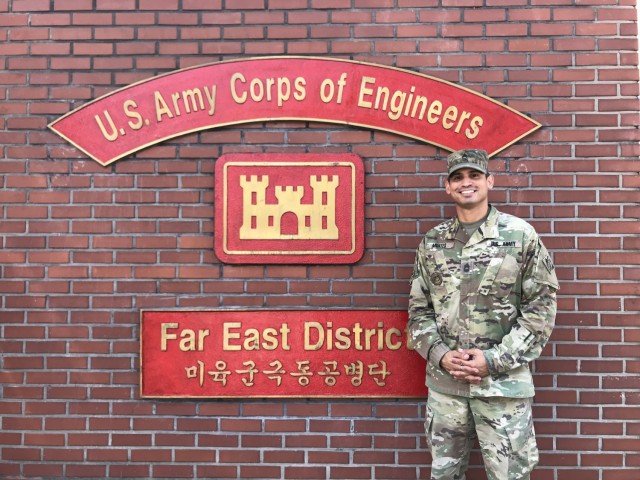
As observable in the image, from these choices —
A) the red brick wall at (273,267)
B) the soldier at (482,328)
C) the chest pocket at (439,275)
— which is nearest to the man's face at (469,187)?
the soldier at (482,328)

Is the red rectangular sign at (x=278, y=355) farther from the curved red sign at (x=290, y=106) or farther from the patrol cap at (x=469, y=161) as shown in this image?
the curved red sign at (x=290, y=106)

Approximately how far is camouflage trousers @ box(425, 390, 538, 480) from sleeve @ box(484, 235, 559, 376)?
0.19m

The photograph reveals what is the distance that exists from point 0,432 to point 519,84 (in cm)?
323

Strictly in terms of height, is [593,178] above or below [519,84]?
below

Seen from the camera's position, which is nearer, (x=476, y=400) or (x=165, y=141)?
(x=476, y=400)

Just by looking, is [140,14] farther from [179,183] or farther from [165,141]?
[179,183]

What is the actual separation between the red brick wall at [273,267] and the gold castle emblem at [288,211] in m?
0.18

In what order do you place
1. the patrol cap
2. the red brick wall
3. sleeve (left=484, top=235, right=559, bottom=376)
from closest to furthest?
sleeve (left=484, top=235, right=559, bottom=376) → the patrol cap → the red brick wall

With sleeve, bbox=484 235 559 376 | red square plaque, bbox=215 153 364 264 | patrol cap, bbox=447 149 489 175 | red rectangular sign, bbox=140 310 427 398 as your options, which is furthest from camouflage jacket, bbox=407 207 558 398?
red square plaque, bbox=215 153 364 264

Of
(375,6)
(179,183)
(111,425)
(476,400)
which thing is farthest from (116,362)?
(375,6)

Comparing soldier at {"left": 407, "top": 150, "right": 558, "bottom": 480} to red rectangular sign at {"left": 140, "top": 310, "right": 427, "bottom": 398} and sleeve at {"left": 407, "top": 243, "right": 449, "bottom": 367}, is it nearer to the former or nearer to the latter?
sleeve at {"left": 407, "top": 243, "right": 449, "bottom": 367}

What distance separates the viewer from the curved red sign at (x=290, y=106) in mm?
3197

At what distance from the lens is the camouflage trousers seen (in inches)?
107

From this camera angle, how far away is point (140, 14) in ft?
10.8
